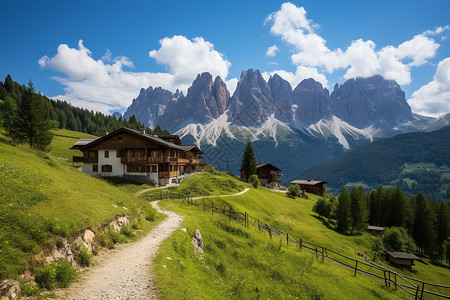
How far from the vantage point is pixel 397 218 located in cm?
7200

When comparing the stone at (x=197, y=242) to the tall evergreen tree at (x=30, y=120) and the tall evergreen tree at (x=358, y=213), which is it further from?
the tall evergreen tree at (x=358, y=213)

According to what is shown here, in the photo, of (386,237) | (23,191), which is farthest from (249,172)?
(23,191)

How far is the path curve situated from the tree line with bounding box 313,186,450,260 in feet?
197

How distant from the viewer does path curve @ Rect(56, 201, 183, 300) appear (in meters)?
8.98

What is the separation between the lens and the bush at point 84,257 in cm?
1106

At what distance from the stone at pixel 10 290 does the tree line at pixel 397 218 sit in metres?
66.3

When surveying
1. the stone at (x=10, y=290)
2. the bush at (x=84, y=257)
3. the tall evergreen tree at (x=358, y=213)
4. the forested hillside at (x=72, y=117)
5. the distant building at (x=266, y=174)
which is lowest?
the tall evergreen tree at (x=358, y=213)

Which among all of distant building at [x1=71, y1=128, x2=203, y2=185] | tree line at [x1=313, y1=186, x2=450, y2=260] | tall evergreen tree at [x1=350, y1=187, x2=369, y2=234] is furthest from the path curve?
tall evergreen tree at [x1=350, y1=187, x2=369, y2=234]

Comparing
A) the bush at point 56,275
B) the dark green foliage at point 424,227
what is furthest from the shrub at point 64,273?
the dark green foliage at point 424,227

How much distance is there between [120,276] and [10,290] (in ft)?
14.1

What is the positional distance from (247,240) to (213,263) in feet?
23.3

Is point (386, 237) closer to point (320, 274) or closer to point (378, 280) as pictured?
point (378, 280)

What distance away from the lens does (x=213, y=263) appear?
1566 centimetres

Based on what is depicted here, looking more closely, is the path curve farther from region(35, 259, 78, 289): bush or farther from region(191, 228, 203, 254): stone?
region(191, 228, 203, 254): stone
